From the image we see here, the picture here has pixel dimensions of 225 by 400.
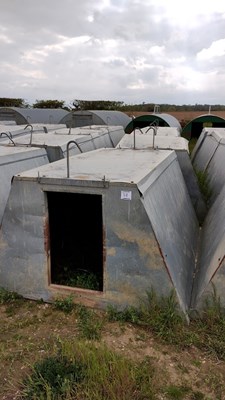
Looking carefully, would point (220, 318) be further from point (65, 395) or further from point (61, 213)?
point (61, 213)

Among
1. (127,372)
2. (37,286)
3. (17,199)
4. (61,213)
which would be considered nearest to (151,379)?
(127,372)

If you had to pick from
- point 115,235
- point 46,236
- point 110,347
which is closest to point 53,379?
point 110,347

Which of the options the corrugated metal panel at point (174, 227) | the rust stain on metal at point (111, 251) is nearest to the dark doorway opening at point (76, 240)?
the rust stain on metal at point (111, 251)

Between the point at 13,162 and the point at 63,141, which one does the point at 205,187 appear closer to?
the point at 63,141

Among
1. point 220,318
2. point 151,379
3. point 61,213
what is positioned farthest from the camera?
point 61,213

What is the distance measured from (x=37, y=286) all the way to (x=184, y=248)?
2249mm

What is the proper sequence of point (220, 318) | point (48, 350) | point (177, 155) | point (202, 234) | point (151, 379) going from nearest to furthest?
point (151, 379) < point (48, 350) < point (220, 318) < point (202, 234) < point (177, 155)

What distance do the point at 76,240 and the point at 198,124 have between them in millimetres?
17205

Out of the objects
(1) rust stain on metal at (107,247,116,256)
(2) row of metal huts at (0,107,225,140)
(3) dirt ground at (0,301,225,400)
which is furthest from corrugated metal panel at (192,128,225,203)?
(2) row of metal huts at (0,107,225,140)

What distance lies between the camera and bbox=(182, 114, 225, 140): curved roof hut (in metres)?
19.7

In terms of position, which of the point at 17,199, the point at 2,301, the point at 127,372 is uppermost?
the point at 17,199

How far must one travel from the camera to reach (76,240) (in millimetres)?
6316

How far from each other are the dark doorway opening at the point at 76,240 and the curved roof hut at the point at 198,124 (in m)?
15.2

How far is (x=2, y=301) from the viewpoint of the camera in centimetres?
482
